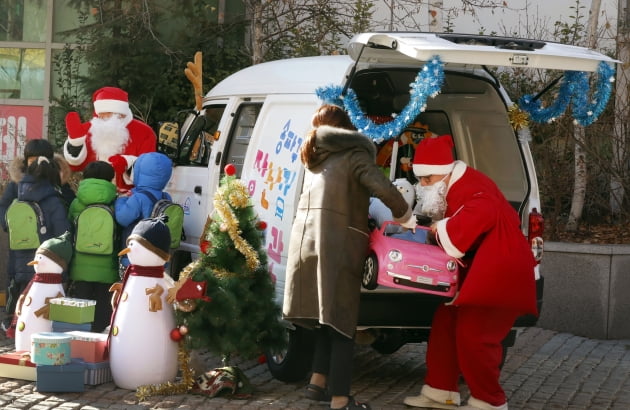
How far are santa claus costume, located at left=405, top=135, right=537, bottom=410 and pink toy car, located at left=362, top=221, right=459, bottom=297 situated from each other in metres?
0.08

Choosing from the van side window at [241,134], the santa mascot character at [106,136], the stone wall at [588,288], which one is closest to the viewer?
the van side window at [241,134]

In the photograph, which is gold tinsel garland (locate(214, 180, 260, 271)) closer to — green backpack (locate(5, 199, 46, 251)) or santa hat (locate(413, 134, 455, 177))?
santa hat (locate(413, 134, 455, 177))

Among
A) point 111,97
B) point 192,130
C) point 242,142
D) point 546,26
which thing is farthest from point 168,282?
point 546,26

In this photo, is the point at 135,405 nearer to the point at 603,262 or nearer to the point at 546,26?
the point at 603,262

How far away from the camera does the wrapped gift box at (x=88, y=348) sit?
732 centimetres

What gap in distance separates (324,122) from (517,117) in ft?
4.67

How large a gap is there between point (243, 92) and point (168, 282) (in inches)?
72.2

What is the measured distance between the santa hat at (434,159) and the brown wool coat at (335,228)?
32cm

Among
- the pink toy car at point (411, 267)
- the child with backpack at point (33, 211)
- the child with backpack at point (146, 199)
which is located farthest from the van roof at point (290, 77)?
the child with backpack at point (33, 211)

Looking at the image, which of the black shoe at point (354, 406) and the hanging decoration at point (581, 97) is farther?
the hanging decoration at point (581, 97)

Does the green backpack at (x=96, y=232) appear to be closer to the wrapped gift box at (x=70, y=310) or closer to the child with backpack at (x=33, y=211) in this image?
the child with backpack at (x=33, y=211)

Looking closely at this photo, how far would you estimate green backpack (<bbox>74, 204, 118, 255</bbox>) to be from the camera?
8492 mm

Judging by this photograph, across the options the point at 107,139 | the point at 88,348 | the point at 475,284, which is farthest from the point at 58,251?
the point at 475,284

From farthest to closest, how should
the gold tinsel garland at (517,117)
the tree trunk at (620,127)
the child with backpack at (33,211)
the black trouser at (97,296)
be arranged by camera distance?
the tree trunk at (620,127), the child with backpack at (33,211), the black trouser at (97,296), the gold tinsel garland at (517,117)
